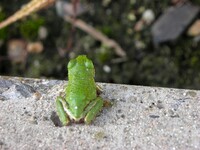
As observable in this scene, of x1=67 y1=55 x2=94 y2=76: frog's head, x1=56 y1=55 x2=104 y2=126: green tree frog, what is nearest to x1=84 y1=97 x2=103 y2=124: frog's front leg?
x1=56 y1=55 x2=104 y2=126: green tree frog

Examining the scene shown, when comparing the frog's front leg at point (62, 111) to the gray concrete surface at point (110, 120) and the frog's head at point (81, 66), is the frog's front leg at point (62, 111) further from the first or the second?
the frog's head at point (81, 66)

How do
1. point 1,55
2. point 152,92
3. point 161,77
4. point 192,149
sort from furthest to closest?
point 1,55
point 161,77
point 152,92
point 192,149

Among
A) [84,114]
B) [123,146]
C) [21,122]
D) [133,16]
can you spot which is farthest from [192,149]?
[133,16]

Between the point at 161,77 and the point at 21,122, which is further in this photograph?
the point at 161,77

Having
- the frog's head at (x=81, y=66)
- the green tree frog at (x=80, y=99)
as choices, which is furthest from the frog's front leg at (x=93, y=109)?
the frog's head at (x=81, y=66)

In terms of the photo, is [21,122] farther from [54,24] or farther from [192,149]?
[54,24]

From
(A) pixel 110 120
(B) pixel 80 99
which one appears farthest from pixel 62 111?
(A) pixel 110 120

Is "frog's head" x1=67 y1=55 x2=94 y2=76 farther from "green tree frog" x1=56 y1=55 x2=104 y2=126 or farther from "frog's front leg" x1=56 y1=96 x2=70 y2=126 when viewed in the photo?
"frog's front leg" x1=56 y1=96 x2=70 y2=126
